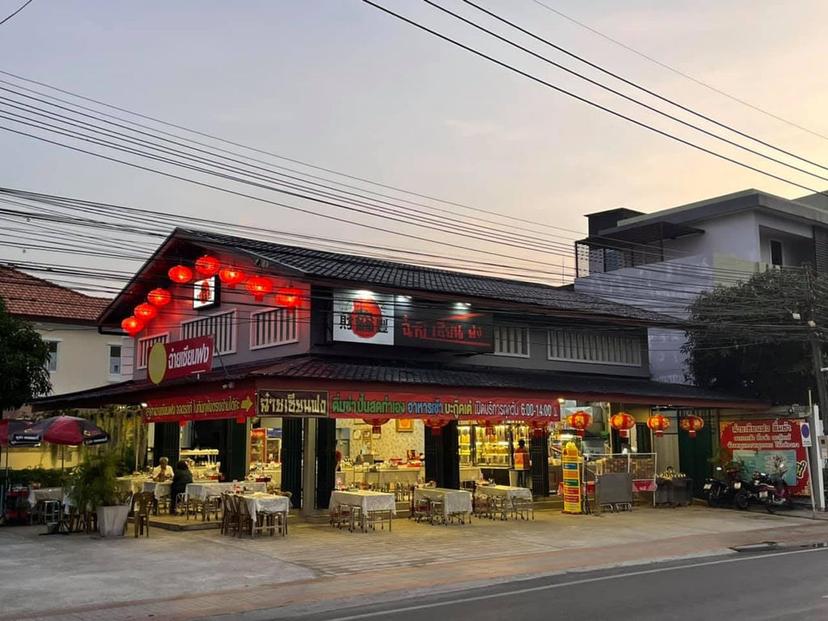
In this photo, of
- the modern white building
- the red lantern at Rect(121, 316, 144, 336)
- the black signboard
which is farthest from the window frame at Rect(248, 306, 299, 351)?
the modern white building

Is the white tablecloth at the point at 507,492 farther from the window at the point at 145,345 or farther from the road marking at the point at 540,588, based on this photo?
the window at the point at 145,345

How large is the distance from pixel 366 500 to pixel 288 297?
19.1ft

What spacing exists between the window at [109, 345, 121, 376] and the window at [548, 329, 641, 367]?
2425cm

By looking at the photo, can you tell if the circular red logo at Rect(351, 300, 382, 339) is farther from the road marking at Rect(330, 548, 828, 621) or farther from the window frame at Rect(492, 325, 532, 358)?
the road marking at Rect(330, 548, 828, 621)

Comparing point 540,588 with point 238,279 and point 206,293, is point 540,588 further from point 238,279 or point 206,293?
point 206,293

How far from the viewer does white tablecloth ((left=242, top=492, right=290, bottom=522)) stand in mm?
17828

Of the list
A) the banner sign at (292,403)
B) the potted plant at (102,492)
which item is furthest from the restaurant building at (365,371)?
the potted plant at (102,492)

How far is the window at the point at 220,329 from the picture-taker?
2445 cm

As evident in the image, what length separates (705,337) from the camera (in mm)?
29016

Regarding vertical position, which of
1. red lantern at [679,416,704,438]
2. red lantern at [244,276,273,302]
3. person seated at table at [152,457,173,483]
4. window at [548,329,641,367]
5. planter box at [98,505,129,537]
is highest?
red lantern at [244,276,273,302]

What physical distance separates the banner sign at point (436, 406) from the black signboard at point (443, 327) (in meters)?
2.27

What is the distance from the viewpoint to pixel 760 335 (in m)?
27.2

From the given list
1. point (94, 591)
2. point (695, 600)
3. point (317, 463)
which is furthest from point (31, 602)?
point (317, 463)

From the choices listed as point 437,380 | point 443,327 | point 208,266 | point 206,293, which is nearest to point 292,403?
point 437,380
